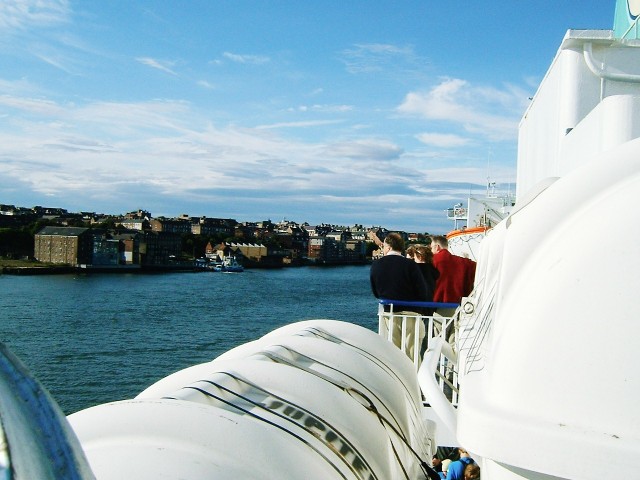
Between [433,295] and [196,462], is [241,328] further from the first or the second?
[196,462]

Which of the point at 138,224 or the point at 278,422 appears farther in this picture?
the point at 138,224

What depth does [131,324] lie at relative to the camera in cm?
3803

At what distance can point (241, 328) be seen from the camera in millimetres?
36375

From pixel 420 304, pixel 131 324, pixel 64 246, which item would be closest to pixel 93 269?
pixel 64 246

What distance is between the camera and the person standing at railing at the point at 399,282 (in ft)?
20.3

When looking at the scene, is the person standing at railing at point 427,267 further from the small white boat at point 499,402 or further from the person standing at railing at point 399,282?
the small white boat at point 499,402

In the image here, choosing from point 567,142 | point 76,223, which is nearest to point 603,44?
point 567,142

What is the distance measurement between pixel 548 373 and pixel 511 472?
0.99 feet

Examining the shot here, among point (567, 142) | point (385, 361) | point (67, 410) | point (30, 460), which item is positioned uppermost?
point (567, 142)

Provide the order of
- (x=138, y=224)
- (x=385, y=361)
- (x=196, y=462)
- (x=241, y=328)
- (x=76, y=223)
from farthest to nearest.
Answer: (x=138, y=224) < (x=76, y=223) < (x=241, y=328) < (x=385, y=361) < (x=196, y=462)

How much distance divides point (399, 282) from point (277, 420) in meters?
4.17

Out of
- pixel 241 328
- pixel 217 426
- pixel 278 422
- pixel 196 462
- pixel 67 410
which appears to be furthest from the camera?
pixel 241 328

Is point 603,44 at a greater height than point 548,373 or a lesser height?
greater

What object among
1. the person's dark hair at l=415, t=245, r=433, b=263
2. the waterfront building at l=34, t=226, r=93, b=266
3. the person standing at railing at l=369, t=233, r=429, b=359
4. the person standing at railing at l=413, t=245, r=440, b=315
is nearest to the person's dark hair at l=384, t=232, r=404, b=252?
the person standing at railing at l=369, t=233, r=429, b=359
